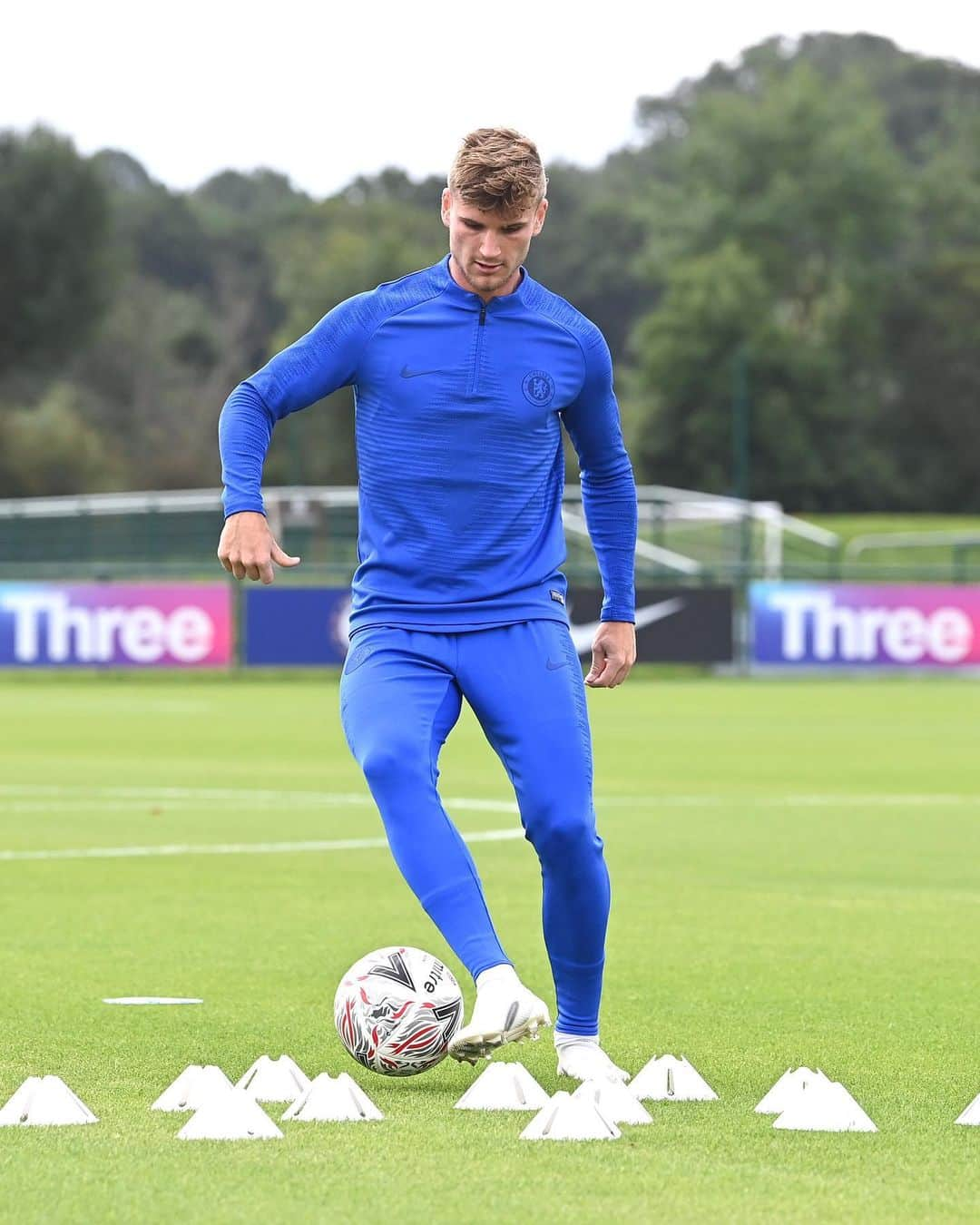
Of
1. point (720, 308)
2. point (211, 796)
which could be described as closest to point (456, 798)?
point (211, 796)

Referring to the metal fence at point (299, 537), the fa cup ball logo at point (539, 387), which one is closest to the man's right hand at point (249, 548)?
the fa cup ball logo at point (539, 387)

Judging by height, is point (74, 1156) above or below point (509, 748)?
below

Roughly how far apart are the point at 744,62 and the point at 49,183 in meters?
50.9

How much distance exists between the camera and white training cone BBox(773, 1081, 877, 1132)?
17.9 ft

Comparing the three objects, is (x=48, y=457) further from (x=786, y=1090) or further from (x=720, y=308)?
(x=786, y=1090)

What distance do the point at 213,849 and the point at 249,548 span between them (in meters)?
7.48

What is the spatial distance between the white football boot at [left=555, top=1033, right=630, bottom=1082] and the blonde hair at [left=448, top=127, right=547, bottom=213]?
6.77ft

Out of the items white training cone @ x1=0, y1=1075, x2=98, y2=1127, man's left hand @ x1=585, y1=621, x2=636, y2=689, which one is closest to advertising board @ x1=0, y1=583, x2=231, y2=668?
man's left hand @ x1=585, y1=621, x2=636, y2=689

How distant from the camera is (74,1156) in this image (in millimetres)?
5117

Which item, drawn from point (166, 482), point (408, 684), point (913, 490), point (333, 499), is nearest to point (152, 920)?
point (408, 684)

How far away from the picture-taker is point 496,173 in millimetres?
5852

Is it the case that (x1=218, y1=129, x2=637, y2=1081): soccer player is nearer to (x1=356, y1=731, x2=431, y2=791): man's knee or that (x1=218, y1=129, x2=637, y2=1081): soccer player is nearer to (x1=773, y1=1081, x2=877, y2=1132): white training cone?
(x1=356, y1=731, x2=431, y2=791): man's knee

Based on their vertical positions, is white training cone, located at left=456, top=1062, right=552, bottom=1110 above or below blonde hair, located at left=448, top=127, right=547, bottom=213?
below

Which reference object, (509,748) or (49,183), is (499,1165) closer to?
(509,748)
